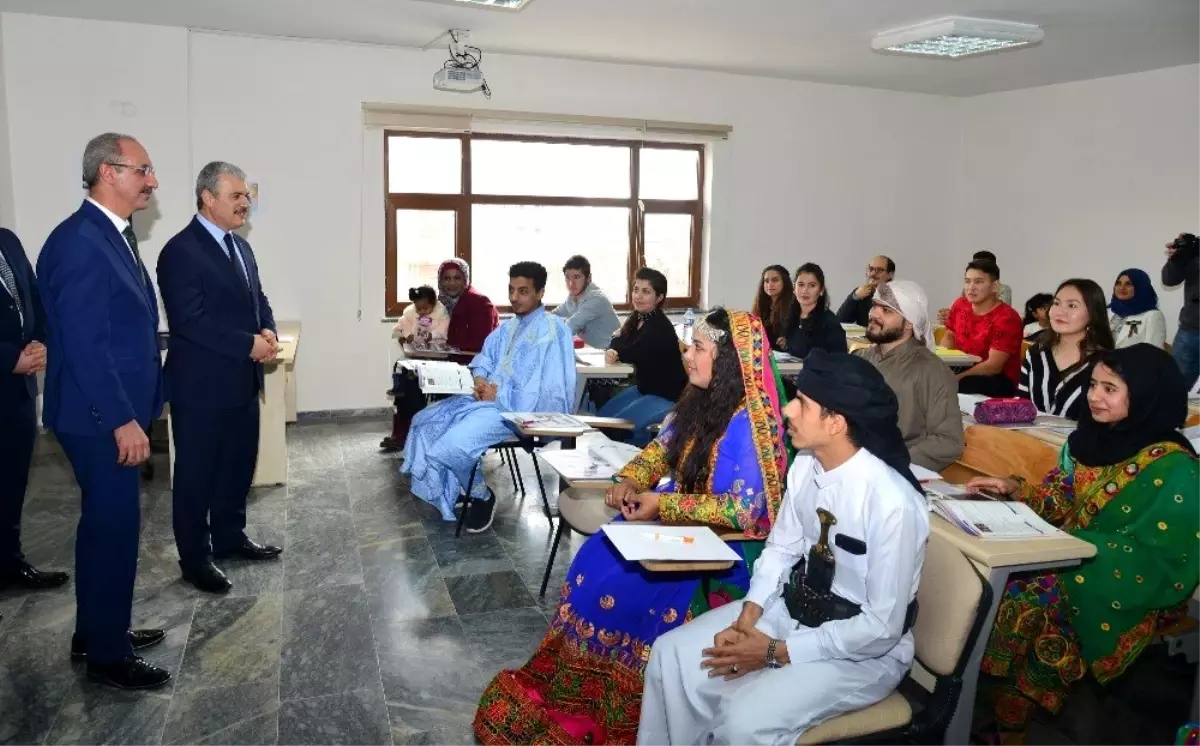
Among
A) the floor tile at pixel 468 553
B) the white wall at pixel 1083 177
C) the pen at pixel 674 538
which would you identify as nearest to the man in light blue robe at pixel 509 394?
the floor tile at pixel 468 553

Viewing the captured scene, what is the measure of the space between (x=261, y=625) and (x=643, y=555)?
186 cm

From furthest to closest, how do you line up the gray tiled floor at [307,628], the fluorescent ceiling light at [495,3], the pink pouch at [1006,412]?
1. the fluorescent ceiling light at [495,3]
2. the pink pouch at [1006,412]
3. the gray tiled floor at [307,628]

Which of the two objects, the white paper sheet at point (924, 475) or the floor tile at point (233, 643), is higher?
the white paper sheet at point (924, 475)

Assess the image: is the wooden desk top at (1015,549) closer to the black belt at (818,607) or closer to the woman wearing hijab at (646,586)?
the black belt at (818,607)

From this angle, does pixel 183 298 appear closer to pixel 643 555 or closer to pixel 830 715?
pixel 643 555

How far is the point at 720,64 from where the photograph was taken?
733 centimetres

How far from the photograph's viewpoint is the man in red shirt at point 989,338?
528cm

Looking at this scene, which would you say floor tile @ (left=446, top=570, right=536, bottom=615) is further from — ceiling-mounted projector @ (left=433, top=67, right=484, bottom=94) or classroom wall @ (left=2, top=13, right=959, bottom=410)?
ceiling-mounted projector @ (left=433, top=67, right=484, bottom=94)

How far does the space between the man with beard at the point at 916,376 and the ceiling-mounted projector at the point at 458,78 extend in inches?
154

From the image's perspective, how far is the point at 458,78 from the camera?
6.26m

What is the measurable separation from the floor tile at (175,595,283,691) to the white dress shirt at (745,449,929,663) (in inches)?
75.8

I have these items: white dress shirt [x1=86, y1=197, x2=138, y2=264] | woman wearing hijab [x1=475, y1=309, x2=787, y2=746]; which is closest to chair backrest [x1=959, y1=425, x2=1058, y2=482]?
woman wearing hijab [x1=475, y1=309, x2=787, y2=746]

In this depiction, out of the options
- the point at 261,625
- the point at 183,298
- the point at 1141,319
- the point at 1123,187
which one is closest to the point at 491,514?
the point at 261,625

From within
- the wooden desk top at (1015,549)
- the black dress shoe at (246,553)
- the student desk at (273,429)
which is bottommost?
the black dress shoe at (246,553)
